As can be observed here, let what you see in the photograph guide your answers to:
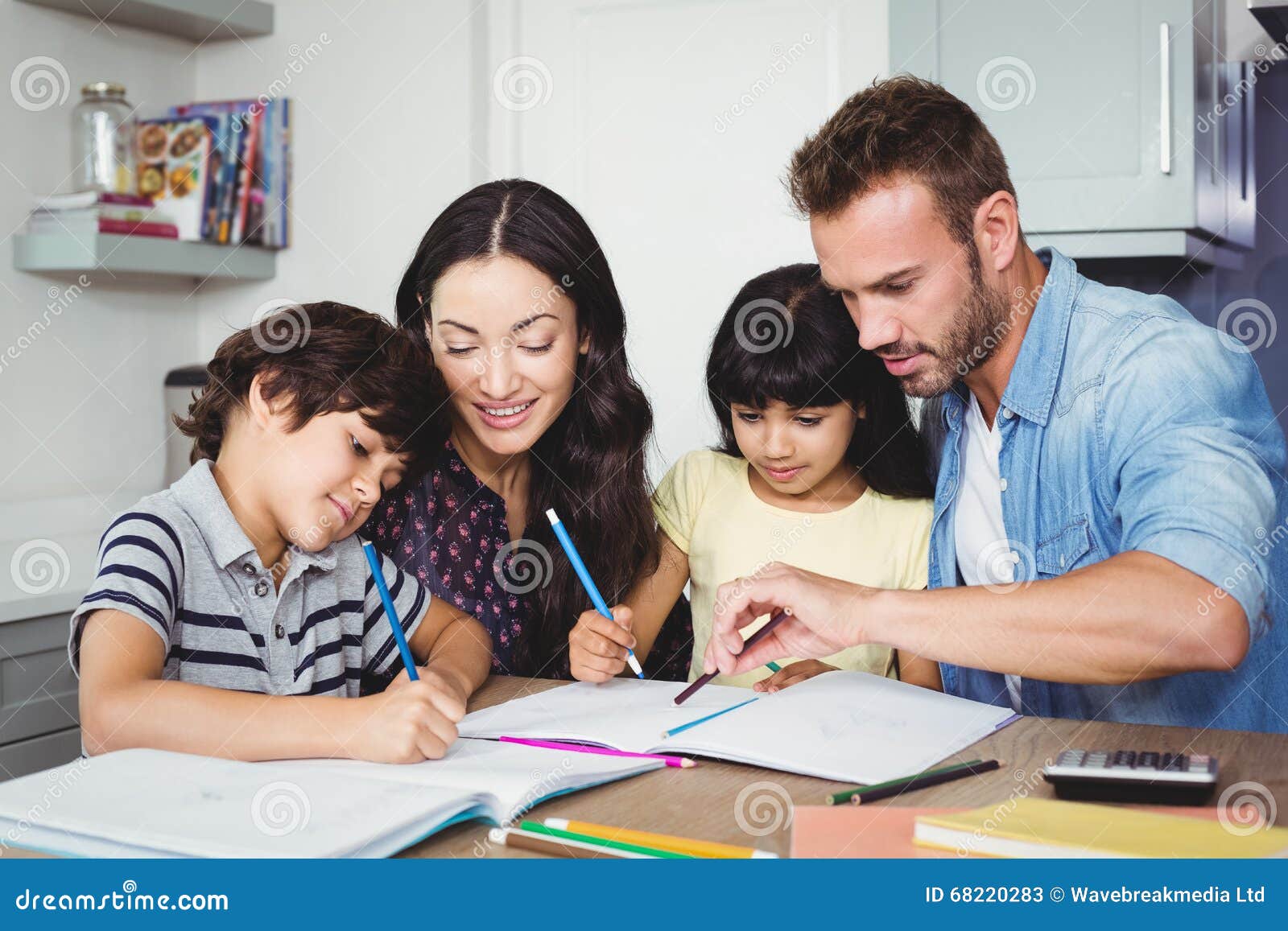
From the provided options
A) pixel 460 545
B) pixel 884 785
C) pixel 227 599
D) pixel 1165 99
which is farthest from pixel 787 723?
pixel 1165 99

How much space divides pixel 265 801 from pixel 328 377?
1.85ft

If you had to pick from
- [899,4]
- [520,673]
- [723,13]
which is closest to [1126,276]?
[899,4]

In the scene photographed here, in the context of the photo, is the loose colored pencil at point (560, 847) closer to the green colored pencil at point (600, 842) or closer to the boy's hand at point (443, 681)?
the green colored pencil at point (600, 842)

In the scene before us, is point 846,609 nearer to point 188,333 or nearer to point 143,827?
point 143,827

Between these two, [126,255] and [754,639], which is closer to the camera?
[754,639]

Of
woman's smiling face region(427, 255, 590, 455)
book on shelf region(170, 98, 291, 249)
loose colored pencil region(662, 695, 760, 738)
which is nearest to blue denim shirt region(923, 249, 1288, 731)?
loose colored pencil region(662, 695, 760, 738)

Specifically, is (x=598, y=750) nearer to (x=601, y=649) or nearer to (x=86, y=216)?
(x=601, y=649)

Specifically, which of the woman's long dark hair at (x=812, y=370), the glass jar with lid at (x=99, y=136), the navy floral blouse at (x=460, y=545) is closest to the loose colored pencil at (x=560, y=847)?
the navy floral blouse at (x=460, y=545)

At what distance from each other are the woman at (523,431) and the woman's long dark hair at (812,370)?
0.16m

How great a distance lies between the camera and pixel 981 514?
5.12 ft

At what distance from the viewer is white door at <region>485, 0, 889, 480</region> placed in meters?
2.69

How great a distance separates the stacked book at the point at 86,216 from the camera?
2.52m

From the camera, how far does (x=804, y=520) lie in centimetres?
166
